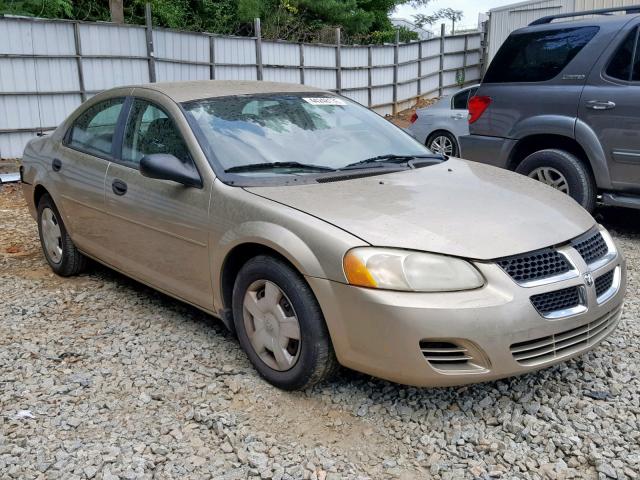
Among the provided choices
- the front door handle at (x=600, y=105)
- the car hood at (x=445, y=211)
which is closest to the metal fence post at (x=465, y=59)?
the front door handle at (x=600, y=105)

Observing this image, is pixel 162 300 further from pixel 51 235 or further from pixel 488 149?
pixel 488 149

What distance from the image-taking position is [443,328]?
271cm

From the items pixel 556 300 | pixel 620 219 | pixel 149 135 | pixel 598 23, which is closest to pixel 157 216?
pixel 149 135

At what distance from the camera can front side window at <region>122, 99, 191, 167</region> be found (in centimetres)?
384

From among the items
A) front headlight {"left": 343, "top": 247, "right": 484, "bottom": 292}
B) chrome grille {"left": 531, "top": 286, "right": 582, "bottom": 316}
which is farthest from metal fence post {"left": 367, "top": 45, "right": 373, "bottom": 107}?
front headlight {"left": 343, "top": 247, "right": 484, "bottom": 292}

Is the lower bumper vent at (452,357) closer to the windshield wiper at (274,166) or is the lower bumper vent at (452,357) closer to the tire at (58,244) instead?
the windshield wiper at (274,166)

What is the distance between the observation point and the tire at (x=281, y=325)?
2996 millimetres

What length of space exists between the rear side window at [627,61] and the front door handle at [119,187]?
4.06 meters

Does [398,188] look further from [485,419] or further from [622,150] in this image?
[622,150]

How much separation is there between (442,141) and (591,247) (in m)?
6.86

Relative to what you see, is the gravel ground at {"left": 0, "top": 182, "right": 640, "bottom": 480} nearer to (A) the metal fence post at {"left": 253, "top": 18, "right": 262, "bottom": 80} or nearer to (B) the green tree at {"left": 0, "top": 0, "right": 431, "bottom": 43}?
(A) the metal fence post at {"left": 253, "top": 18, "right": 262, "bottom": 80}

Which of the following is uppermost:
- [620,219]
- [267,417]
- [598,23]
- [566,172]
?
[598,23]

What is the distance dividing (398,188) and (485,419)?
120 centimetres

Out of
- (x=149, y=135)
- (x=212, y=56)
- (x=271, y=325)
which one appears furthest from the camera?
(x=212, y=56)
